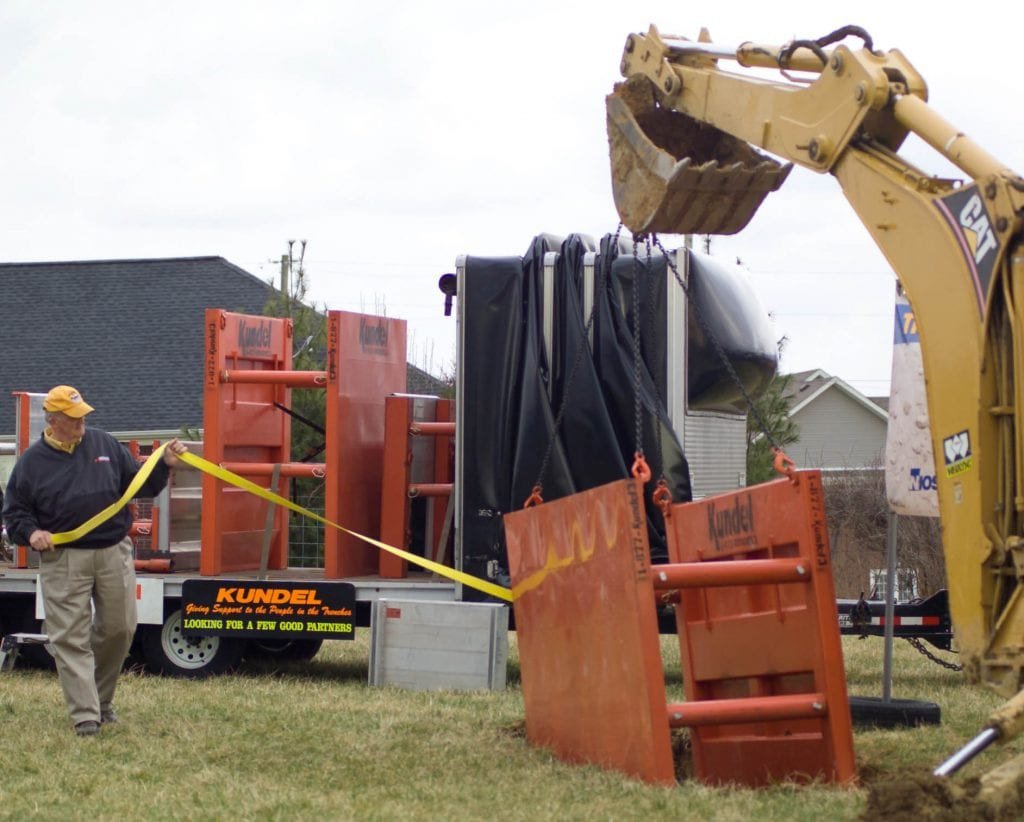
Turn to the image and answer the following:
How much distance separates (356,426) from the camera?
37.6 ft

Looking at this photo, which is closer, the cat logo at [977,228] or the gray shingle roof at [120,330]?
the cat logo at [977,228]

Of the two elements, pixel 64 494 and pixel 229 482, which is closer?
pixel 64 494

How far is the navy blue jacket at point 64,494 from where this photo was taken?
8352mm

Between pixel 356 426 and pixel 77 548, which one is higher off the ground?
pixel 356 426

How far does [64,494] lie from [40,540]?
309 mm

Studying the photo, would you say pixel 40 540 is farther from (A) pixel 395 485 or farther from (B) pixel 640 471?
(A) pixel 395 485

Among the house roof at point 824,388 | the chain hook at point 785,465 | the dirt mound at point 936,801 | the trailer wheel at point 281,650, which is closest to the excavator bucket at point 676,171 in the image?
the chain hook at point 785,465

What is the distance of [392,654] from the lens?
35.4 feet

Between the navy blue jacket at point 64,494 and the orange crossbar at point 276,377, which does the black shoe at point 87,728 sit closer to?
the navy blue jacket at point 64,494

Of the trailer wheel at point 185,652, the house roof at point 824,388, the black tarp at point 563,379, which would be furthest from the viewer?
the house roof at point 824,388

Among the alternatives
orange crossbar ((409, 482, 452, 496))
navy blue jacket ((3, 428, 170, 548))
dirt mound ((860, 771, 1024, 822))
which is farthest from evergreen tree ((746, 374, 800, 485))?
dirt mound ((860, 771, 1024, 822))

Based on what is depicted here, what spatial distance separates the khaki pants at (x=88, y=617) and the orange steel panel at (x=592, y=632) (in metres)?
2.26

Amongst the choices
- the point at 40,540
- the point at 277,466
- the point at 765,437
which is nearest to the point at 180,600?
the point at 277,466

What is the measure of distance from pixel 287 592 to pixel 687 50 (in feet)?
17.7
